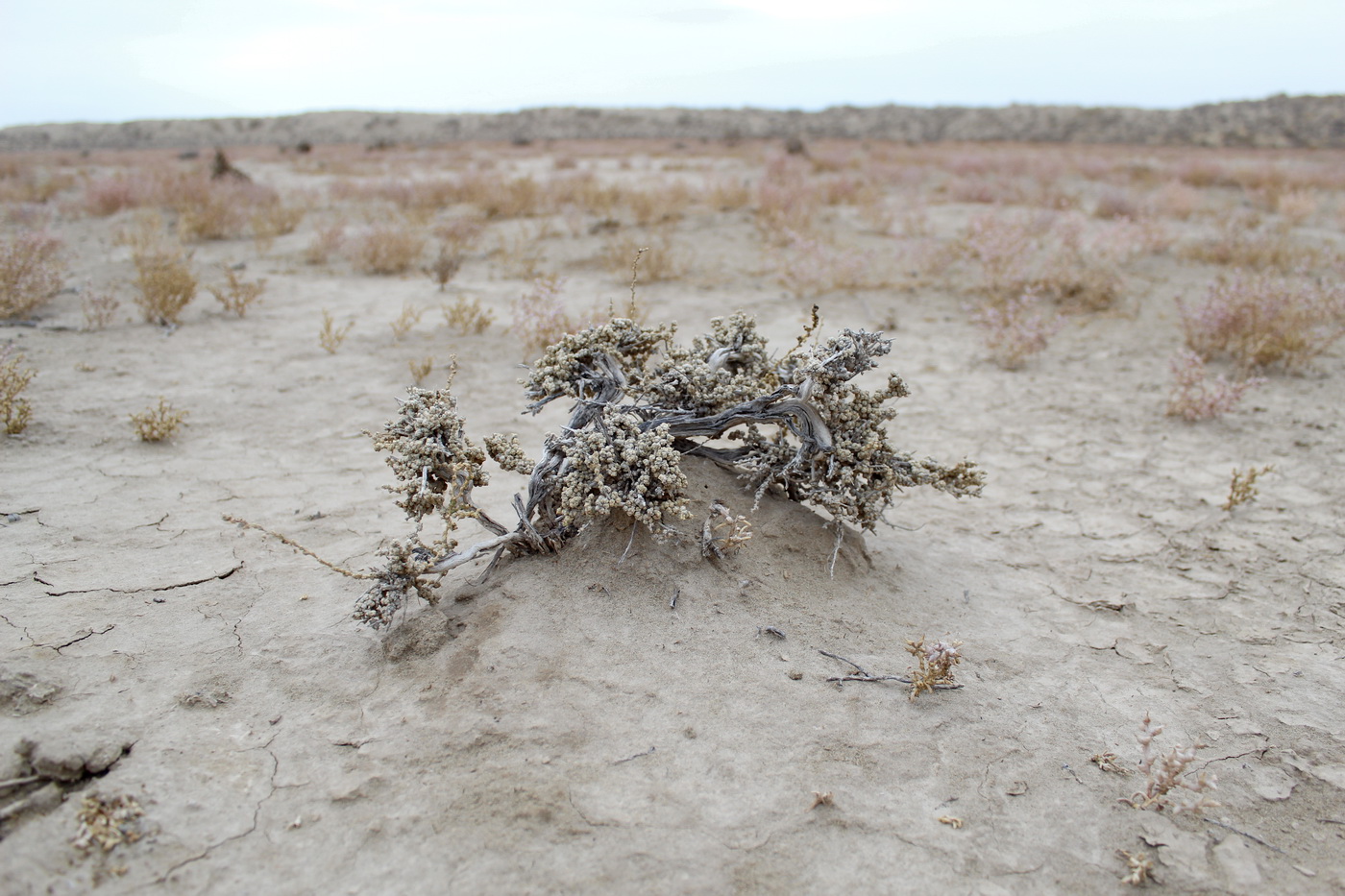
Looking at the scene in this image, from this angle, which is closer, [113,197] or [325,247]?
[325,247]

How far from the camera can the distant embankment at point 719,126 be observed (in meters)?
36.0

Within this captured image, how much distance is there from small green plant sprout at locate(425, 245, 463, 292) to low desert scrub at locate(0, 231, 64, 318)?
10.3 feet

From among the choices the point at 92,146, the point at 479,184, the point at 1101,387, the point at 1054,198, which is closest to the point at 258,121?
the point at 92,146

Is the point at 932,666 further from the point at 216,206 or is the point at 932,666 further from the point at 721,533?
the point at 216,206

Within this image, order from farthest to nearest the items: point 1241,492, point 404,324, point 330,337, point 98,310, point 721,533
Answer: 1. point 404,324
2. point 98,310
3. point 330,337
4. point 1241,492
5. point 721,533

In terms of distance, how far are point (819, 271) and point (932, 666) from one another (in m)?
6.09

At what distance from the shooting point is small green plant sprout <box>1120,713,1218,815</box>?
2135 mm

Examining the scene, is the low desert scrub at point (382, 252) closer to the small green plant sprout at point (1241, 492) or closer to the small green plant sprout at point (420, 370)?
the small green plant sprout at point (420, 370)

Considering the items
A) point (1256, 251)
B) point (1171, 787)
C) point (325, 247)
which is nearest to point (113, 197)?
point (325, 247)

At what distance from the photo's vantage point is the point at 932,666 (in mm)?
2535

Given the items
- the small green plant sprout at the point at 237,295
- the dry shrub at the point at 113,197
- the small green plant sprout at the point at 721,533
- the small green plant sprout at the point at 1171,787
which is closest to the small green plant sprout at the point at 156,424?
the small green plant sprout at the point at 237,295

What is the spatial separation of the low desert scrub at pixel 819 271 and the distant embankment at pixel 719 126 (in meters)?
29.2

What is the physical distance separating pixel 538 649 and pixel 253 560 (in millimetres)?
1435

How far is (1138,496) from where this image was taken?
14.3 ft
